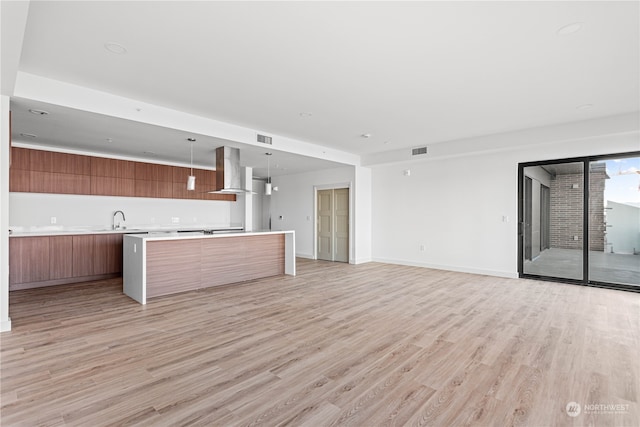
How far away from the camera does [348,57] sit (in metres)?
3.00

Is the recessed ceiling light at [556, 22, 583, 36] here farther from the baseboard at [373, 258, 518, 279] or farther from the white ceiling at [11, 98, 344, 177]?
the baseboard at [373, 258, 518, 279]

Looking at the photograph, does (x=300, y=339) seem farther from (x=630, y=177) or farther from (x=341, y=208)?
(x=630, y=177)

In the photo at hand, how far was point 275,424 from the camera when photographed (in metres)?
1.79

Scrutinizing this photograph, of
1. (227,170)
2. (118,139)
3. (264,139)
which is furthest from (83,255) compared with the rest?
(264,139)

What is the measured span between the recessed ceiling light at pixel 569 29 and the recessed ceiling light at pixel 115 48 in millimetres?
3777

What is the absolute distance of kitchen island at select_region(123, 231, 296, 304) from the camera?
4.52 metres

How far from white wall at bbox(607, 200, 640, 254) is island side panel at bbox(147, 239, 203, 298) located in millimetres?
6900

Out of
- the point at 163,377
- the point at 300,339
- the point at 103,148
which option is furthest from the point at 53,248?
the point at 300,339

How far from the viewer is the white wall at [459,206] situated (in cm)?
578

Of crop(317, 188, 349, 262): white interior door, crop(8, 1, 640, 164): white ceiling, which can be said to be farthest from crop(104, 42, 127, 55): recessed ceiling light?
crop(317, 188, 349, 262): white interior door

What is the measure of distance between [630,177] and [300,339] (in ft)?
19.6

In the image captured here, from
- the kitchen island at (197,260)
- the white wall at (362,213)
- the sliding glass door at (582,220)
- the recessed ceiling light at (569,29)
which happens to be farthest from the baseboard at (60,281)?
the sliding glass door at (582,220)

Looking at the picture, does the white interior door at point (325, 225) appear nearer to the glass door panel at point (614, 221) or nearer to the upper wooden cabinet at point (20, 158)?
the glass door panel at point (614, 221)

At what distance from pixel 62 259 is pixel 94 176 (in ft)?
5.57
